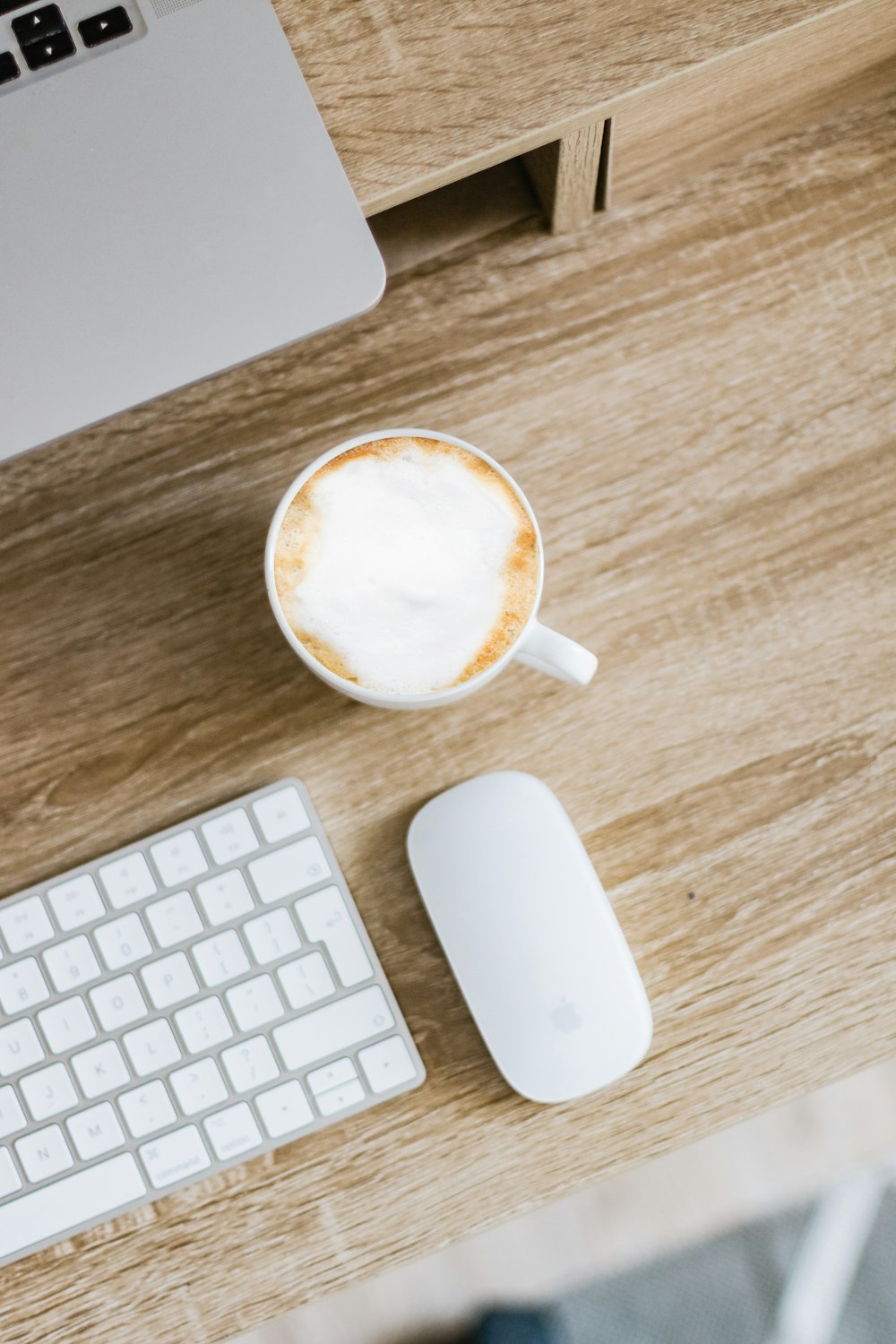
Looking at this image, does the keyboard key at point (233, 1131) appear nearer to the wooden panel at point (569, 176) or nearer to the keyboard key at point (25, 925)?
the keyboard key at point (25, 925)

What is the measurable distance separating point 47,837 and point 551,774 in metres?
0.23

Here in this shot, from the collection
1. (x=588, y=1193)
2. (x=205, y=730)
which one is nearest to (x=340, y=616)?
(x=205, y=730)

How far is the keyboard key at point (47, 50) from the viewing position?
0.36m

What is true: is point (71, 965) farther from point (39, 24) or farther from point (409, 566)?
point (39, 24)

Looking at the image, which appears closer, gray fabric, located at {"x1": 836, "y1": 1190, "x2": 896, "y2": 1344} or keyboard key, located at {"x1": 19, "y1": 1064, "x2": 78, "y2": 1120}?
keyboard key, located at {"x1": 19, "y1": 1064, "x2": 78, "y2": 1120}

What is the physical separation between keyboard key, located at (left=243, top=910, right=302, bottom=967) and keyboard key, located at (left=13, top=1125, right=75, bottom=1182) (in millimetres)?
111

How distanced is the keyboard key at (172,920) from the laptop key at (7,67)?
0.31 metres

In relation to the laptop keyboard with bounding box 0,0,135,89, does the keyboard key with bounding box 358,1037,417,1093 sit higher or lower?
lower

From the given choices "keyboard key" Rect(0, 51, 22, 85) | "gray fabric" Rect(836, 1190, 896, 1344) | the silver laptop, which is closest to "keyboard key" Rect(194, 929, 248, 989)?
the silver laptop

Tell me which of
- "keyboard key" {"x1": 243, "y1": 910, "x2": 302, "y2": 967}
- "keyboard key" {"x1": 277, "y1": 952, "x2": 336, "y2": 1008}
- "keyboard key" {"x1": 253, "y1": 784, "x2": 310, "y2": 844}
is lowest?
"keyboard key" {"x1": 277, "y1": 952, "x2": 336, "y2": 1008}

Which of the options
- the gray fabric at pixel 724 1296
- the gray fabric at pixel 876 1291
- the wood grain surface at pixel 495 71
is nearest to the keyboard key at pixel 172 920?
the wood grain surface at pixel 495 71

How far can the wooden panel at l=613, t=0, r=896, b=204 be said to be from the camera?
0.40 m

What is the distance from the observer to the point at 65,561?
47 centimetres

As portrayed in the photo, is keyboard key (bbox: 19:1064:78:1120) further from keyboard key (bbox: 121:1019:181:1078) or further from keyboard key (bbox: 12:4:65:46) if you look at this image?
keyboard key (bbox: 12:4:65:46)
